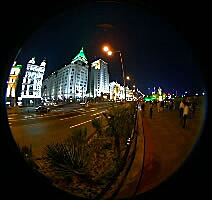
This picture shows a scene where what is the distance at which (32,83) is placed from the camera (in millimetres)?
74750

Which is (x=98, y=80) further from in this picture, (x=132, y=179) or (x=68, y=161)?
(x=132, y=179)

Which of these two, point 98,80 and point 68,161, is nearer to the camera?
point 68,161

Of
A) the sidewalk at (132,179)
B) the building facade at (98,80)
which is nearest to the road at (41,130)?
the sidewalk at (132,179)

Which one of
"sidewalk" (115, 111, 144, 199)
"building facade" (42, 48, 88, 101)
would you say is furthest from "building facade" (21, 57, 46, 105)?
"sidewalk" (115, 111, 144, 199)

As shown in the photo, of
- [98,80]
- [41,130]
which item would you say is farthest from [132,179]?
[98,80]

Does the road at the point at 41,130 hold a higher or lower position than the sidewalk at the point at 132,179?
lower

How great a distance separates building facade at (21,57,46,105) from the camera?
241 ft

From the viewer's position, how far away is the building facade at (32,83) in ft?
241

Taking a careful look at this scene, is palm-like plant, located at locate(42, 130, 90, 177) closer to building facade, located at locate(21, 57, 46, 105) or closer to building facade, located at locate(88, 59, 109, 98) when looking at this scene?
building facade, located at locate(21, 57, 46, 105)

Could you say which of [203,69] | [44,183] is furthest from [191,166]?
[44,183]

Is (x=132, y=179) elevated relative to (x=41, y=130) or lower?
elevated

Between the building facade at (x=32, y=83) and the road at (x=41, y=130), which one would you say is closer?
the road at (x=41, y=130)

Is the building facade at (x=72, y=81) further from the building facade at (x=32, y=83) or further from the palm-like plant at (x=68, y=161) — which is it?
the palm-like plant at (x=68, y=161)

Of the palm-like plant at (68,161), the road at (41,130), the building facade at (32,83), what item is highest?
the building facade at (32,83)
